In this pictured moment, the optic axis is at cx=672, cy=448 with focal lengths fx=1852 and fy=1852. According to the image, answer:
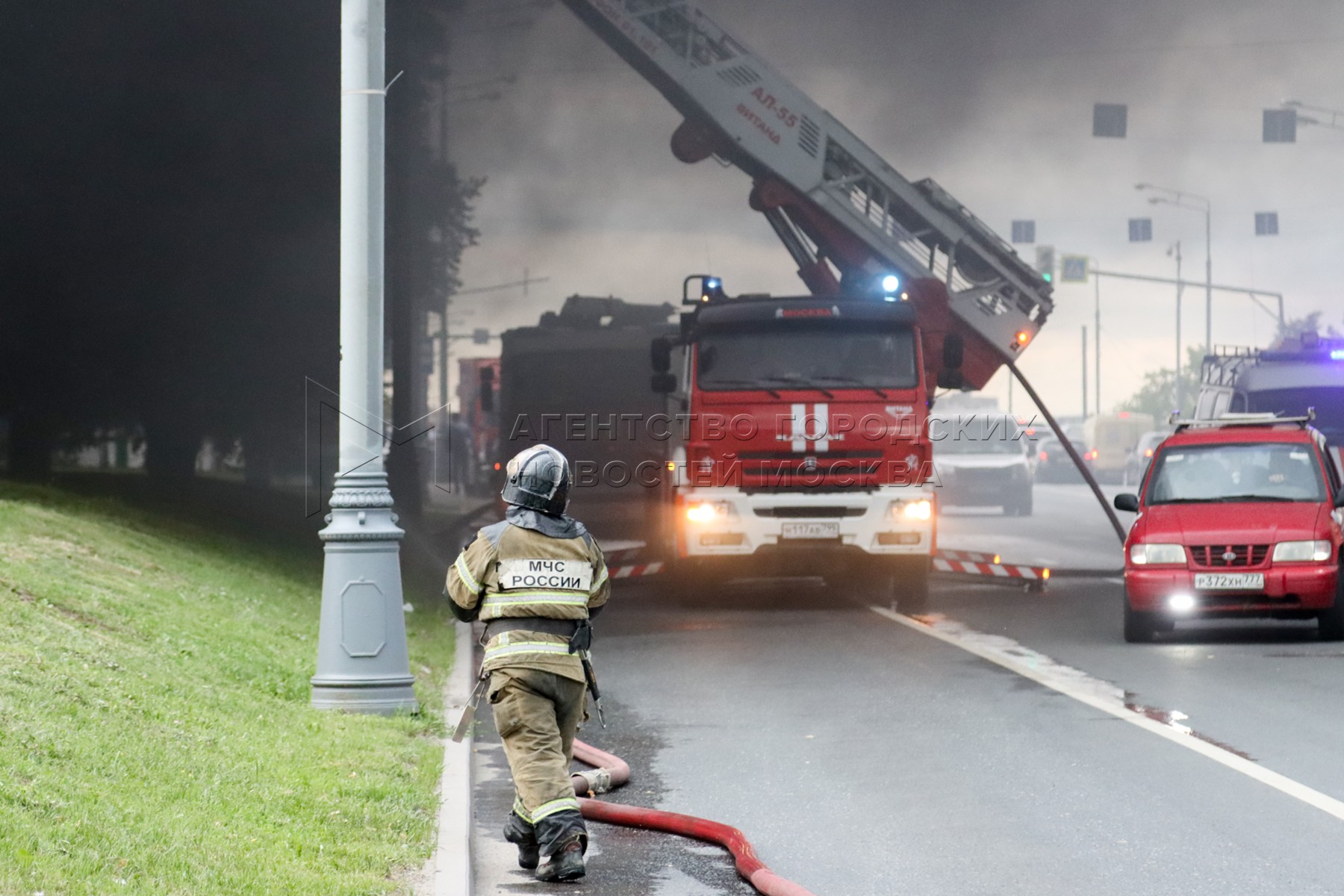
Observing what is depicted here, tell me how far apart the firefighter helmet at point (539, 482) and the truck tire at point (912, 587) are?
1121cm

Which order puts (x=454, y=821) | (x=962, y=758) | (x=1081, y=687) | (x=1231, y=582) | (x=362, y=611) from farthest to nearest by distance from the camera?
(x=1231, y=582) < (x=1081, y=687) < (x=362, y=611) < (x=962, y=758) < (x=454, y=821)

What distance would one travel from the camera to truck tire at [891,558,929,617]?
1755 centimetres

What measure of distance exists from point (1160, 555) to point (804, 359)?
423 cm

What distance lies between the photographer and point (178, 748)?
757 cm

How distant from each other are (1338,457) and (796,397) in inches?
262

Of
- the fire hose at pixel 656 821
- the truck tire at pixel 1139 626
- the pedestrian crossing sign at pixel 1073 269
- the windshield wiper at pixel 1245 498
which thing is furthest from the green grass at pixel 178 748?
the pedestrian crossing sign at pixel 1073 269

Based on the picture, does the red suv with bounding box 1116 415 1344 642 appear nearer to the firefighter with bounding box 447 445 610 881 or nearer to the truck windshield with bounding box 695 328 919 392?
the truck windshield with bounding box 695 328 919 392

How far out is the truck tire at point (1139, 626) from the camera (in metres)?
14.6

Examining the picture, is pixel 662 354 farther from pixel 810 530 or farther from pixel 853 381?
pixel 810 530

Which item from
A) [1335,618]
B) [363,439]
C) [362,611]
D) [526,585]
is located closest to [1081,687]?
[1335,618]

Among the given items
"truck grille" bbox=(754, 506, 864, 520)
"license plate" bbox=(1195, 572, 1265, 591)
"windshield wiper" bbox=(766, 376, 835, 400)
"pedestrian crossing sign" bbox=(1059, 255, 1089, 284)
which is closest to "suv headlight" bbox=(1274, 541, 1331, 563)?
"license plate" bbox=(1195, 572, 1265, 591)

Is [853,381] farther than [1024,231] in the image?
No

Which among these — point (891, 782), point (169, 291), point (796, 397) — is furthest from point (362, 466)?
point (169, 291)

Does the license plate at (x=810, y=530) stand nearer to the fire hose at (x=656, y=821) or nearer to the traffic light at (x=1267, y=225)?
the fire hose at (x=656, y=821)
